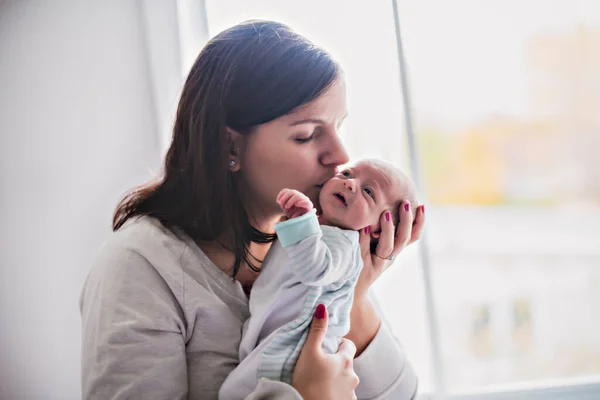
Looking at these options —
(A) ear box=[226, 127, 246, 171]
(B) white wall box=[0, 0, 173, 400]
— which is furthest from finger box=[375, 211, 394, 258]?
(B) white wall box=[0, 0, 173, 400]

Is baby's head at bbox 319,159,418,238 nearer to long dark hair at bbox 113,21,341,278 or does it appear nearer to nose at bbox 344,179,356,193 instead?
nose at bbox 344,179,356,193

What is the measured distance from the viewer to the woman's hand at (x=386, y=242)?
118 centimetres

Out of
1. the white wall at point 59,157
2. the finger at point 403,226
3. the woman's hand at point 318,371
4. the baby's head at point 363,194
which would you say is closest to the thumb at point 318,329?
the woman's hand at point 318,371

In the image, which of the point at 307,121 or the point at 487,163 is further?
the point at 487,163

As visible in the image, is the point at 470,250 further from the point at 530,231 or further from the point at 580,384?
the point at 580,384

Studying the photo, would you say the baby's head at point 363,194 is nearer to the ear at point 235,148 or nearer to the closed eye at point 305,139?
the closed eye at point 305,139

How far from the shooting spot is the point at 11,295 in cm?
160

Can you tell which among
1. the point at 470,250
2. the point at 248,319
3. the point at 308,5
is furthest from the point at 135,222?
the point at 470,250

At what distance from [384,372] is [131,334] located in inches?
23.1

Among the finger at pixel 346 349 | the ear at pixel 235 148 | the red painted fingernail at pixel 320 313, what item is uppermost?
the ear at pixel 235 148

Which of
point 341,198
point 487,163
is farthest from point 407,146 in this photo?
point 341,198

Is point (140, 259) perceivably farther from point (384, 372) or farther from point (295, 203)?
point (384, 372)

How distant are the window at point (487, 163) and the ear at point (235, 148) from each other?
595 mm

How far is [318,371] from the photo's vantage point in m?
0.99
